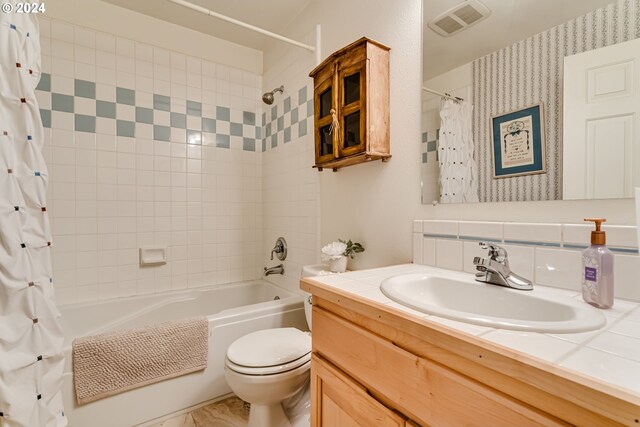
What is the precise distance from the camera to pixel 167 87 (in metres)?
2.14

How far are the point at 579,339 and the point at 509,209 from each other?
544 millimetres

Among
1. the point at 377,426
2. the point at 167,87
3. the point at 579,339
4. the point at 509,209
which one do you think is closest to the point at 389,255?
the point at 509,209

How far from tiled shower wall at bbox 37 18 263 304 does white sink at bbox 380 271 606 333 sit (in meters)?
1.85

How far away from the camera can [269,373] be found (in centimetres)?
111

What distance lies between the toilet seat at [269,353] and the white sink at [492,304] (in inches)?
24.0

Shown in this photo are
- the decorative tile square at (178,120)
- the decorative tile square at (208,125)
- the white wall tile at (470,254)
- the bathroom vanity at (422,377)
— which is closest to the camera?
the bathroom vanity at (422,377)

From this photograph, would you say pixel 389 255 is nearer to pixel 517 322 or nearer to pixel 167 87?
pixel 517 322

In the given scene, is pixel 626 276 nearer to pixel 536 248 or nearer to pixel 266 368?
pixel 536 248

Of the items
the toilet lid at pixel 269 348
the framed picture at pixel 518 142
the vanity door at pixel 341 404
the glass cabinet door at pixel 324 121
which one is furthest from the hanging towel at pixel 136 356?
the framed picture at pixel 518 142

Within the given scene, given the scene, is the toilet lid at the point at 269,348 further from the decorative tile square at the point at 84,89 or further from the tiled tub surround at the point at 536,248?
the decorative tile square at the point at 84,89

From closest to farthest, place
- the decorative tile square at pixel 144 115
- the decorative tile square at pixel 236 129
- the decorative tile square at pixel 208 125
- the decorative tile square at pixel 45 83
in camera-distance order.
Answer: the decorative tile square at pixel 45 83, the decorative tile square at pixel 144 115, the decorative tile square at pixel 208 125, the decorative tile square at pixel 236 129

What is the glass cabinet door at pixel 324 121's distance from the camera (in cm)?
149

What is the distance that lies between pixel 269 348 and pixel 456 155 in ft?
3.68

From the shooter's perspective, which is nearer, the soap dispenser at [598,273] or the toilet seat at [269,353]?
the soap dispenser at [598,273]
